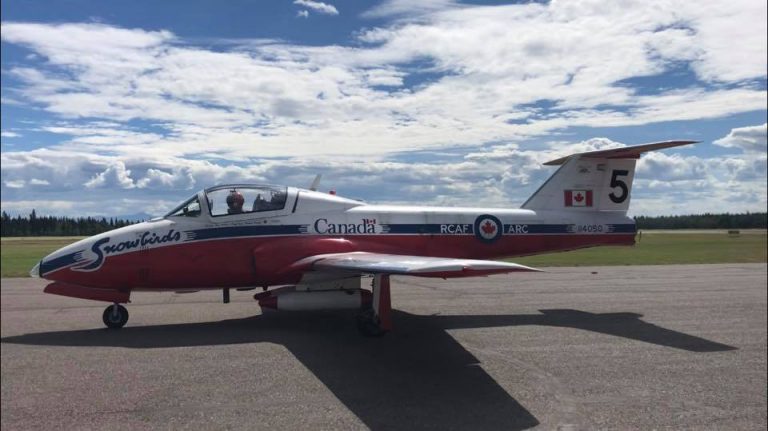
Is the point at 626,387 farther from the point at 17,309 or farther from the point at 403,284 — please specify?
the point at 17,309

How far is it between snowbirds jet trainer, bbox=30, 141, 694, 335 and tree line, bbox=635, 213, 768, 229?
2.16m

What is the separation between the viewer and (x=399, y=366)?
684cm

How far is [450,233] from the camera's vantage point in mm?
9180

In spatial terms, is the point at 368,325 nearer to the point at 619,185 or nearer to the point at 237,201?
the point at 237,201

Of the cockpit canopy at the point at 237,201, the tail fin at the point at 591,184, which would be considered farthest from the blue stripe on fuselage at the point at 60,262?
the tail fin at the point at 591,184

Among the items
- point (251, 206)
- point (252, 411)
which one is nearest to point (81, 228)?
point (252, 411)

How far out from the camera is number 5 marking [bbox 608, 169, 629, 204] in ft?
26.7

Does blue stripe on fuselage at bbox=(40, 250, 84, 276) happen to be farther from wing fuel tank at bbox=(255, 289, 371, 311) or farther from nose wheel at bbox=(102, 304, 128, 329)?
wing fuel tank at bbox=(255, 289, 371, 311)

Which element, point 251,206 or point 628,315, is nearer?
point 251,206

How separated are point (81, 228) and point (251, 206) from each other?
456 centimetres

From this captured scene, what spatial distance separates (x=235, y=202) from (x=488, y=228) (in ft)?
14.7

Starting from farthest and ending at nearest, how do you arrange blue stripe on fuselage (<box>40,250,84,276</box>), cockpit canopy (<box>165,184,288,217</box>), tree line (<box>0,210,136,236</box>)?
cockpit canopy (<box>165,184,288,217</box>) → blue stripe on fuselage (<box>40,250,84,276</box>) → tree line (<box>0,210,136,236</box>)

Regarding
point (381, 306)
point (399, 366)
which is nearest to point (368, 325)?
point (381, 306)

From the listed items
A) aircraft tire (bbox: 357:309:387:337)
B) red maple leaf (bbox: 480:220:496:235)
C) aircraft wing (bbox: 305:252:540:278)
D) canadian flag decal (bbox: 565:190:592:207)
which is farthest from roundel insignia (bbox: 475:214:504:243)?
aircraft tire (bbox: 357:309:387:337)
